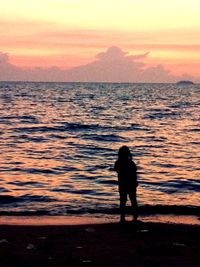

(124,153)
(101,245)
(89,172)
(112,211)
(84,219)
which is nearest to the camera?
(101,245)

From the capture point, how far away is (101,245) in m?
10.4

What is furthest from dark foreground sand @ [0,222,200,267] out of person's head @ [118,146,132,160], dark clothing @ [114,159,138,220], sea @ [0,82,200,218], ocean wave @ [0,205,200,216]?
sea @ [0,82,200,218]

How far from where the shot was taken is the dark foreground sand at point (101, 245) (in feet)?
30.2


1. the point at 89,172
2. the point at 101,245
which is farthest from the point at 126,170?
the point at 89,172

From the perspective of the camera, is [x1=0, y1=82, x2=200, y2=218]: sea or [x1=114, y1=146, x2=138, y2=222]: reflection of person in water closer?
[x1=114, y1=146, x2=138, y2=222]: reflection of person in water

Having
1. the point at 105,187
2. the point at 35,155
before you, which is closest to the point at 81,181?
the point at 105,187

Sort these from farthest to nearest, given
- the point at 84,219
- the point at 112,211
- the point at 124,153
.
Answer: the point at 112,211
the point at 84,219
the point at 124,153

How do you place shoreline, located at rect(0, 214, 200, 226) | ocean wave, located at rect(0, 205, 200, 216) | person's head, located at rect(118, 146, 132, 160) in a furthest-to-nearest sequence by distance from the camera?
ocean wave, located at rect(0, 205, 200, 216) < shoreline, located at rect(0, 214, 200, 226) < person's head, located at rect(118, 146, 132, 160)

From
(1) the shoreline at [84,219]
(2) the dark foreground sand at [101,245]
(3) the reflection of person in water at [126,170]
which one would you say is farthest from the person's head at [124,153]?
(1) the shoreline at [84,219]

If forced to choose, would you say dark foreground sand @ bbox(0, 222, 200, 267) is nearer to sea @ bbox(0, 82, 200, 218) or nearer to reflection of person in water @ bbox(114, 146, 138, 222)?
reflection of person in water @ bbox(114, 146, 138, 222)

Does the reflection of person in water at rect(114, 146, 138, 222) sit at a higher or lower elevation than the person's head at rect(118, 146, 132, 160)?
lower

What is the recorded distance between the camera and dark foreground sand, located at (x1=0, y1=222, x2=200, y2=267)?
922 cm

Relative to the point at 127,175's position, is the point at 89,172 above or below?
below

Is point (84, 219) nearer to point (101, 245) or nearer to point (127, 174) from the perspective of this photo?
point (127, 174)
